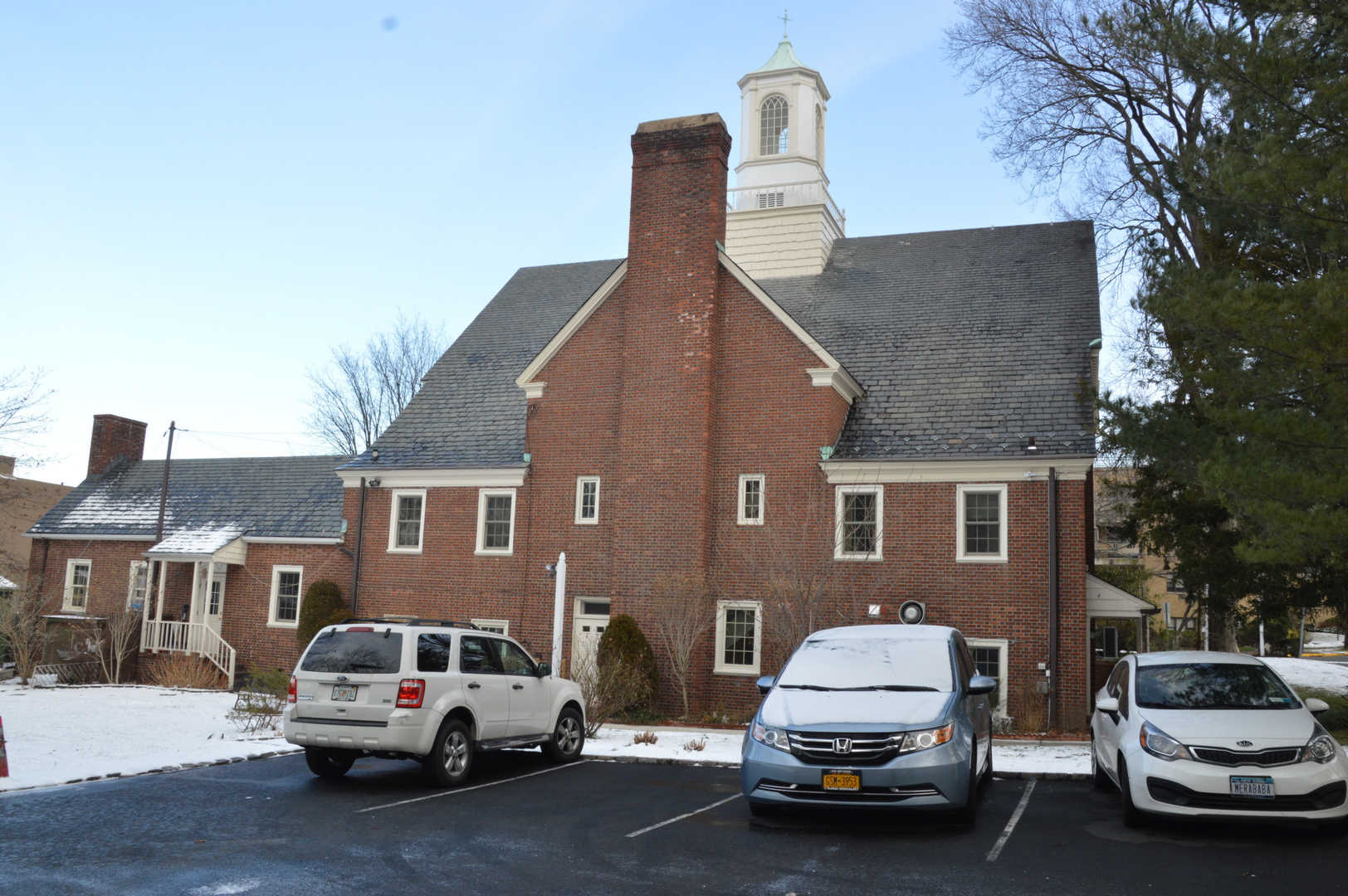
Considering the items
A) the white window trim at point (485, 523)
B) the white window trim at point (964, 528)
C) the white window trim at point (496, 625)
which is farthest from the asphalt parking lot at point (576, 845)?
the white window trim at point (485, 523)

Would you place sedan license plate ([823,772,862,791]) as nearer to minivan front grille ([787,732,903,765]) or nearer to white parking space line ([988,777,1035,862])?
minivan front grille ([787,732,903,765])

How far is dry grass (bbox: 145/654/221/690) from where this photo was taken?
83.0ft

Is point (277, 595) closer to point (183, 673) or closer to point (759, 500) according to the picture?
point (183, 673)

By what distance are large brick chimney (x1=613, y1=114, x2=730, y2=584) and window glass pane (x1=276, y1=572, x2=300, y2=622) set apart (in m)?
10.4

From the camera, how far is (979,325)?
77.8 feet

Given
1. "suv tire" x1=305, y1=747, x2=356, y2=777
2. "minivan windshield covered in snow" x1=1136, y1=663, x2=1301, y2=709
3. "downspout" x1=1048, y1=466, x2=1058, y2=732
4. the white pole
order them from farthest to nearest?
the white pole
"downspout" x1=1048, y1=466, x2=1058, y2=732
"suv tire" x1=305, y1=747, x2=356, y2=777
"minivan windshield covered in snow" x1=1136, y1=663, x2=1301, y2=709

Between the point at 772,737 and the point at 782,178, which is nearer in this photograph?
the point at 772,737

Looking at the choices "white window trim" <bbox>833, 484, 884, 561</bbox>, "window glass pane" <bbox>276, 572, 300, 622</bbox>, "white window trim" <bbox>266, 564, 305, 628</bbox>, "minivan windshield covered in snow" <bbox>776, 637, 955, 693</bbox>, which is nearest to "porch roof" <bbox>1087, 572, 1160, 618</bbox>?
"white window trim" <bbox>833, 484, 884, 561</bbox>

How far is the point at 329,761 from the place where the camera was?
12.0m

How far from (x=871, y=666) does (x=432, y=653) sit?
4.72 m

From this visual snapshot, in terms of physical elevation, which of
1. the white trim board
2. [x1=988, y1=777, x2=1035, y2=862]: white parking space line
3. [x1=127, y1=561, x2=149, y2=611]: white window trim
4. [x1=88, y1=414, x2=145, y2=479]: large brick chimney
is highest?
[x1=88, y1=414, x2=145, y2=479]: large brick chimney

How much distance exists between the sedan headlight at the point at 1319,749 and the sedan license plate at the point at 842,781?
3.76 meters

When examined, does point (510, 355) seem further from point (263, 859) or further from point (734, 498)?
point (263, 859)

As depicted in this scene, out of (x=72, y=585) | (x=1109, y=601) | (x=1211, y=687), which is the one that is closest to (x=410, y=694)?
(x=1211, y=687)
